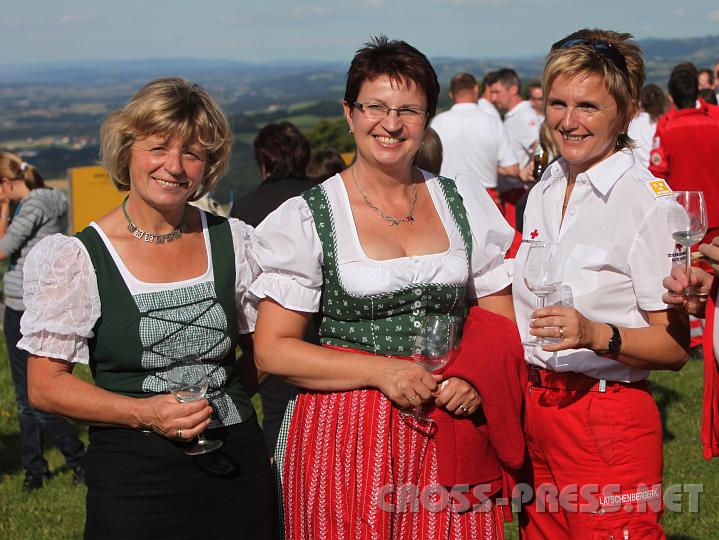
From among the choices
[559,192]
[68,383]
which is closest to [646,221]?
[559,192]

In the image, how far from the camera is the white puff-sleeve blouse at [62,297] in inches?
102

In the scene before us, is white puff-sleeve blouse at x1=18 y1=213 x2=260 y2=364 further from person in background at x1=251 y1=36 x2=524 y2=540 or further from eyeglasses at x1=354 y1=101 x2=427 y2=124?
eyeglasses at x1=354 y1=101 x2=427 y2=124

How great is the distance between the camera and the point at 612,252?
8.86 ft

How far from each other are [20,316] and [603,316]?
4565 millimetres

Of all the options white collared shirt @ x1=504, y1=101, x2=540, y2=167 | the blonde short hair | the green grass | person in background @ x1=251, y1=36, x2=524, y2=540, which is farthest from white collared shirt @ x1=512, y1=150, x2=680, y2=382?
white collared shirt @ x1=504, y1=101, x2=540, y2=167

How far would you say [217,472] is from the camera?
109 inches

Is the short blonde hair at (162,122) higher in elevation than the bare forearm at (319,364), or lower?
higher

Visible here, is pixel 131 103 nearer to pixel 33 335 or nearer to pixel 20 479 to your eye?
pixel 33 335

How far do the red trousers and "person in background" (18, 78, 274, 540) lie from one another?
3.18 feet

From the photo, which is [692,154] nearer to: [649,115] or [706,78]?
[649,115]

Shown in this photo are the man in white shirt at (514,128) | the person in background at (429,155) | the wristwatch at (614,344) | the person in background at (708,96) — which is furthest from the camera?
the person in background at (708,96)

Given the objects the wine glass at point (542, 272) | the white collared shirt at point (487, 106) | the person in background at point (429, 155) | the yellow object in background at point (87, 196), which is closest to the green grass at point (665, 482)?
the person in background at point (429, 155)

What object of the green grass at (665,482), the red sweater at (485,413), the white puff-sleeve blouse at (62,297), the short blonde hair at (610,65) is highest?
the short blonde hair at (610,65)

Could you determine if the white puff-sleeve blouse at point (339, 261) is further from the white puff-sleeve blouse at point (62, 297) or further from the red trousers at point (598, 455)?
the red trousers at point (598, 455)
